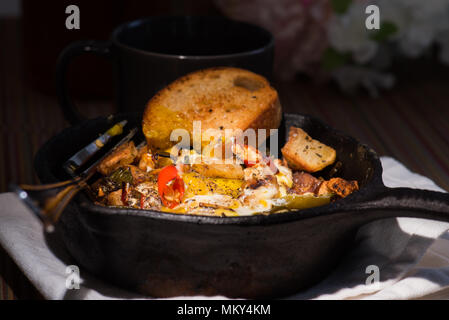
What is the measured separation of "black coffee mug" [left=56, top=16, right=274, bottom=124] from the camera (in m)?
0.96

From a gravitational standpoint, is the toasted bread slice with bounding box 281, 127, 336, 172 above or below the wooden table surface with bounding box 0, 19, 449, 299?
above

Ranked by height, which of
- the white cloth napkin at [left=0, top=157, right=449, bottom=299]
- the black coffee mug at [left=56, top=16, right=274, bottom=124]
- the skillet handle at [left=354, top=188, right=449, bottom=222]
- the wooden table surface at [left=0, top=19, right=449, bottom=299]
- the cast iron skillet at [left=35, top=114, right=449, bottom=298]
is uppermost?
the black coffee mug at [left=56, top=16, right=274, bottom=124]

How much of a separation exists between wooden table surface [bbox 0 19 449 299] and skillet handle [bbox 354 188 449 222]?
48cm

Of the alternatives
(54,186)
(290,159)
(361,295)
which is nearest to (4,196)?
(54,186)

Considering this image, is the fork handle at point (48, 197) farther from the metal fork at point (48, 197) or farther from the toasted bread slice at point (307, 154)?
the toasted bread slice at point (307, 154)

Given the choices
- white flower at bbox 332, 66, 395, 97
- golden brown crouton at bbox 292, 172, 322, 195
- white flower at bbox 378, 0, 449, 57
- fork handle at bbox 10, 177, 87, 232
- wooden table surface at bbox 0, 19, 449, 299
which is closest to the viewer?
fork handle at bbox 10, 177, 87, 232

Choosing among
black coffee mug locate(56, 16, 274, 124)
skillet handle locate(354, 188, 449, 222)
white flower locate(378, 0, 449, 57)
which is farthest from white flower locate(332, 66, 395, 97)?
skillet handle locate(354, 188, 449, 222)

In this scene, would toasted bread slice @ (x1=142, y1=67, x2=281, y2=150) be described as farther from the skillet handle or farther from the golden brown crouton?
the skillet handle

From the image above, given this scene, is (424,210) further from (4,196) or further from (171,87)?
(4,196)

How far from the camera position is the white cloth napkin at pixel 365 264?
0.69 m

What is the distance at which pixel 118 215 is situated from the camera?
0.62 m

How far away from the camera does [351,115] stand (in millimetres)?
1420

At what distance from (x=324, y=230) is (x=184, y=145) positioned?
0.87 ft

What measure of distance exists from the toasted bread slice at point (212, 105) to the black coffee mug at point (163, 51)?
0.04 m
